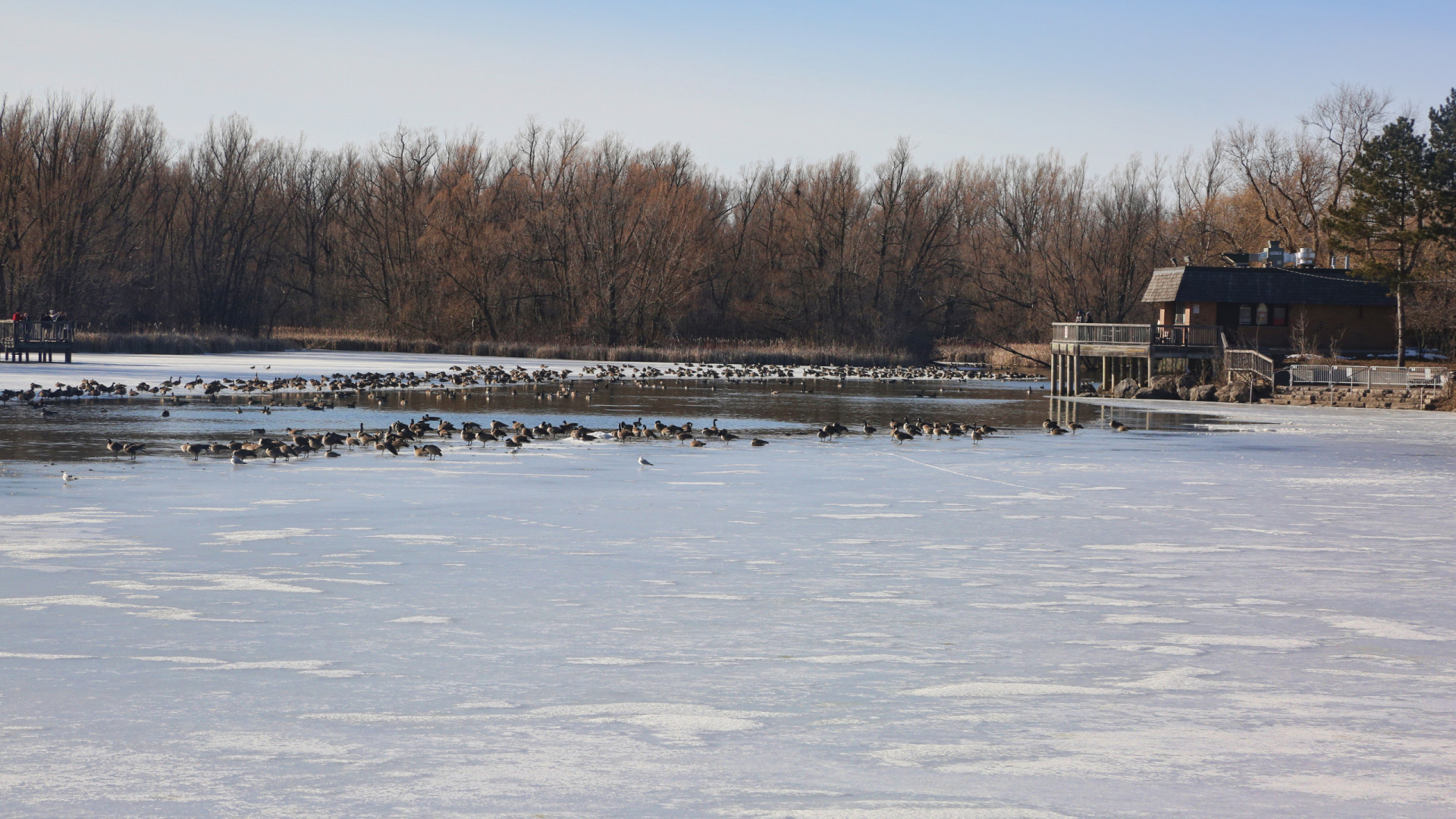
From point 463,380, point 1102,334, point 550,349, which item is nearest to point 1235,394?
point 1102,334

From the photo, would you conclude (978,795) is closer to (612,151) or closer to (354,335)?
(354,335)

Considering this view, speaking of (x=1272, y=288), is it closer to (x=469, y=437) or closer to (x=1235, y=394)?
(x=1235, y=394)

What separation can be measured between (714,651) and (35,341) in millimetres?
43976

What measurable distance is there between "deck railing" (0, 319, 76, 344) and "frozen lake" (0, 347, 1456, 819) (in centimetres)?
3343

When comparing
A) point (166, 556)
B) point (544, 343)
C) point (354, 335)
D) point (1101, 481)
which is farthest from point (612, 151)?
point (166, 556)

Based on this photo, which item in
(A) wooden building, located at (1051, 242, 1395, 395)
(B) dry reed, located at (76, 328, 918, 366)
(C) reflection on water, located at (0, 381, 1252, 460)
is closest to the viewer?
(C) reflection on water, located at (0, 381, 1252, 460)

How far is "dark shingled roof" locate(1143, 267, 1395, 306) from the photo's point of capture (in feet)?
162

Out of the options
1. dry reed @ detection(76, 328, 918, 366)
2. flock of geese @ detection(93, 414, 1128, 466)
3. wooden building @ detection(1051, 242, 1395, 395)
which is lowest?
flock of geese @ detection(93, 414, 1128, 466)

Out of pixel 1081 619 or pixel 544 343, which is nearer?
pixel 1081 619

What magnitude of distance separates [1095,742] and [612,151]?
238 ft

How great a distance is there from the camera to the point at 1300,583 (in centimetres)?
899

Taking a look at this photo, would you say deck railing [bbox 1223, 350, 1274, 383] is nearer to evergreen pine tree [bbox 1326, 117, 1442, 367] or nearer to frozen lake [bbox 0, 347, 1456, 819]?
evergreen pine tree [bbox 1326, 117, 1442, 367]

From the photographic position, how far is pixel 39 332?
44375 millimetres

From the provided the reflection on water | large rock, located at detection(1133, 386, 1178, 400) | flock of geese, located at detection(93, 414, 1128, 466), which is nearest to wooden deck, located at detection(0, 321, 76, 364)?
the reflection on water
